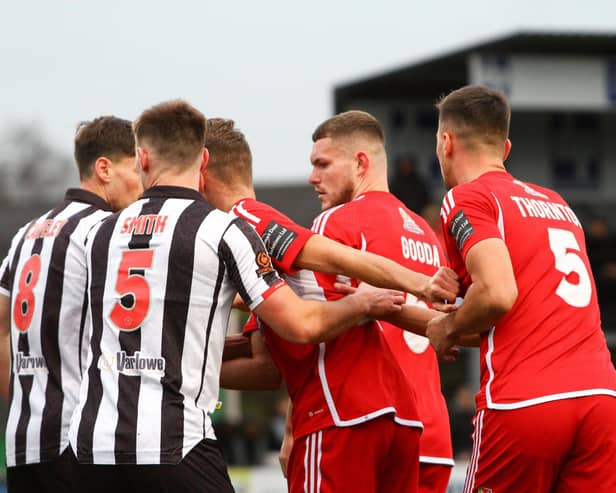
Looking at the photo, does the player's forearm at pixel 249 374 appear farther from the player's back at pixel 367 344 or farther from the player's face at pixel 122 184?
the player's face at pixel 122 184

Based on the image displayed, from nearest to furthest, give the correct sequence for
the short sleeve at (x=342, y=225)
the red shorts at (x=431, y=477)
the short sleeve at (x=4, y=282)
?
the short sleeve at (x=342, y=225), the red shorts at (x=431, y=477), the short sleeve at (x=4, y=282)

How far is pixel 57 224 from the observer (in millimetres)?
6227

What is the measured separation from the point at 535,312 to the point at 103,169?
2.50m

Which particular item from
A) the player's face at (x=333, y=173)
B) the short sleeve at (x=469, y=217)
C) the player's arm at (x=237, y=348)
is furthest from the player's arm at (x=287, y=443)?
the short sleeve at (x=469, y=217)

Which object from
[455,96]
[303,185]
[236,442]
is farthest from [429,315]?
[303,185]

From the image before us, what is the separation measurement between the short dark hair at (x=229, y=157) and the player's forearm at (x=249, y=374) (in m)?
0.89

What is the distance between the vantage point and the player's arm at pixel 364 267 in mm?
5516

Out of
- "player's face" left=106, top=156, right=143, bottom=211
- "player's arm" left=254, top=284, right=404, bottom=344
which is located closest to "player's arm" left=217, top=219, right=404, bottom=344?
"player's arm" left=254, top=284, right=404, bottom=344

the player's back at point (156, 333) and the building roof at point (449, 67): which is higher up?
the building roof at point (449, 67)

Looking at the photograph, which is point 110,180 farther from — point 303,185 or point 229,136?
point 303,185

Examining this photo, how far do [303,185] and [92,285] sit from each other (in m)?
15.7

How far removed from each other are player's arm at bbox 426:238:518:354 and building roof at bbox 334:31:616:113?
1085 cm

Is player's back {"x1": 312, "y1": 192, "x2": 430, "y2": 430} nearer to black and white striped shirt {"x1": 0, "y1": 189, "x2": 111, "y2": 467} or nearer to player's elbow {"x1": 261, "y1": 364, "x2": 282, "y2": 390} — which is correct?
player's elbow {"x1": 261, "y1": 364, "x2": 282, "y2": 390}

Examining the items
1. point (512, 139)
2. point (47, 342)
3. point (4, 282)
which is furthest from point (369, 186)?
point (512, 139)
